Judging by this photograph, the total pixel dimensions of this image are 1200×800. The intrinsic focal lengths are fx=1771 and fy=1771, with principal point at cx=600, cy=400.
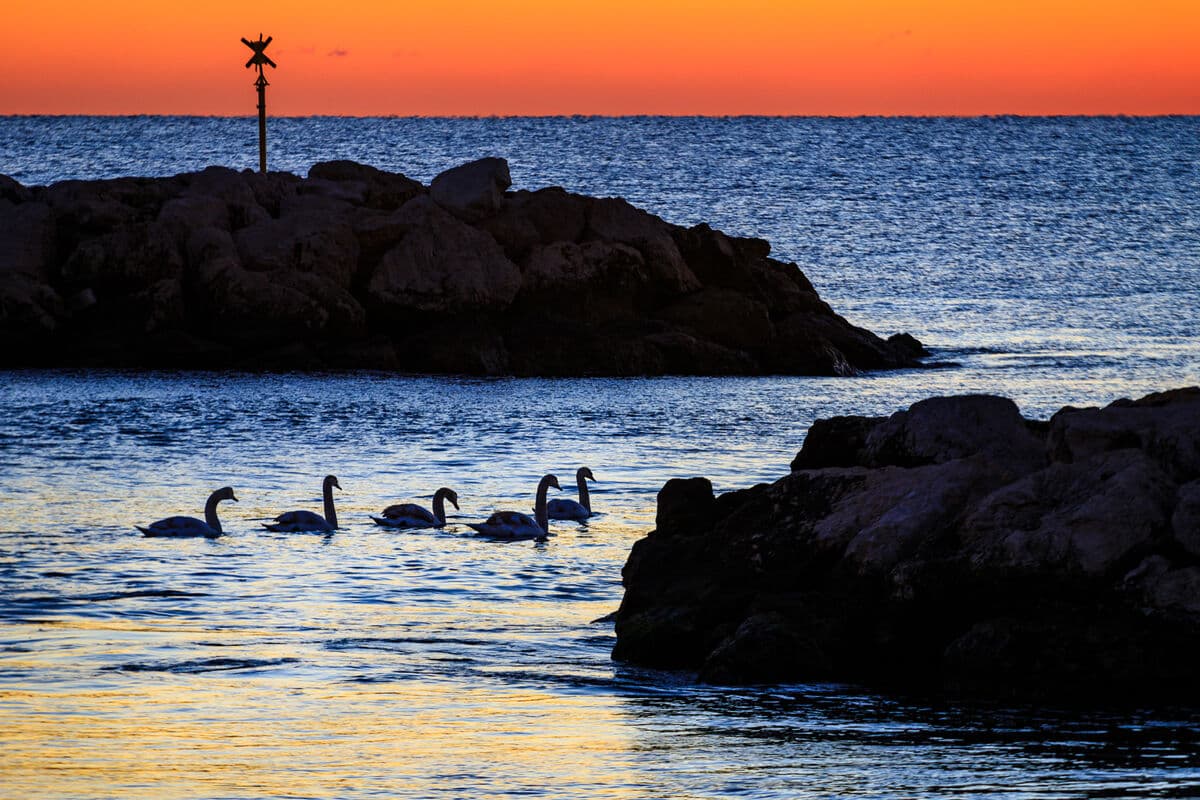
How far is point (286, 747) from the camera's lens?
32.3 ft

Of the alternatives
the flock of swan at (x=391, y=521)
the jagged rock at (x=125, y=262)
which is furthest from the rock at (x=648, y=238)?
the flock of swan at (x=391, y=521)

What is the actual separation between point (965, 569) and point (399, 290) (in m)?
24.9

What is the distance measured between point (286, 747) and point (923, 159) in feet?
419

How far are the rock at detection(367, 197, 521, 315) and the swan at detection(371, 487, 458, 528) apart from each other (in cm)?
1658

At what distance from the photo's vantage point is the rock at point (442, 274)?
1393 inches

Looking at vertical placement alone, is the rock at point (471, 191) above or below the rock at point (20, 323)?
above

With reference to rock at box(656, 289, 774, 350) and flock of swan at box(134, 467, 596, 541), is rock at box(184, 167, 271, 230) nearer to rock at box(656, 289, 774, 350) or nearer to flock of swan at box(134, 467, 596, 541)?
rock at box(656, 289, 774, 350)

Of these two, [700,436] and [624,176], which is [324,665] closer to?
[700,436]

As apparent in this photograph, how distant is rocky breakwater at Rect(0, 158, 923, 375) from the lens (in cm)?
3459

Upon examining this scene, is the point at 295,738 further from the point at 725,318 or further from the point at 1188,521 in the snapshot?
the point at 725,318

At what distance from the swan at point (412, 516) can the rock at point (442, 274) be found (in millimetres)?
16578

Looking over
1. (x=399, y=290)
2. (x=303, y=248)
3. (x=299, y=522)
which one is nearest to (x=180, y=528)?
(x=299, y=522)

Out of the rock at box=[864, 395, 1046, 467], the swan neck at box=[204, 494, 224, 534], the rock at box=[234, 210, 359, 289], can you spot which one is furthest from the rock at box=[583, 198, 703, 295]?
the rock at box=[864, 395, 1046, 467]

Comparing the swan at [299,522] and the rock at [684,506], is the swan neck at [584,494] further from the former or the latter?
the rock at [684,506]
